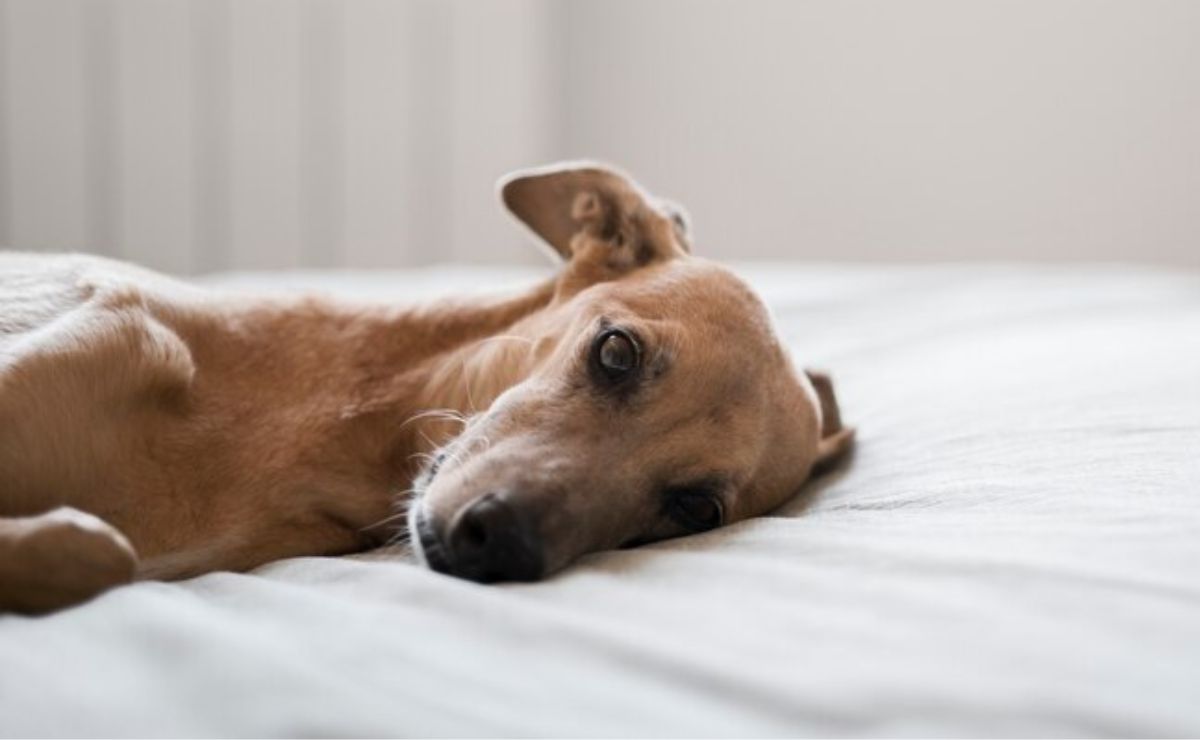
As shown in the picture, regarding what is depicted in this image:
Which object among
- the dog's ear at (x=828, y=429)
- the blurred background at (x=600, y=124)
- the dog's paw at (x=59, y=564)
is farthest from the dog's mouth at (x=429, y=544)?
the blurred background at (x=600, y=124)

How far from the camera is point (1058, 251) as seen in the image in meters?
4.58

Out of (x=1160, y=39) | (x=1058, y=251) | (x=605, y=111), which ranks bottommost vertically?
(x=1058, y=251)

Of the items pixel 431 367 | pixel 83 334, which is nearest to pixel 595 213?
pixel 431 367

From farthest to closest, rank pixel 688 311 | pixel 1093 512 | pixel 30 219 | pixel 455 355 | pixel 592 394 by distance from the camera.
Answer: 1. pixel 30 219
2. pixel 455 355
3. pixel 688 311
4. pixel 592 394
5. pixel 1093 512

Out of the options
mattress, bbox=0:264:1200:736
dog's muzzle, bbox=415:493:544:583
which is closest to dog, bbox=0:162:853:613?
dog's muzzle, bbox=415:493:544:583

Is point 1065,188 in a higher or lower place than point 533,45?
lower

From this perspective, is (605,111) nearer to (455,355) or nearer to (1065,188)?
(1065,188)

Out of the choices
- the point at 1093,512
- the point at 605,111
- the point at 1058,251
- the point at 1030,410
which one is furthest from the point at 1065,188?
the point at 1093,512

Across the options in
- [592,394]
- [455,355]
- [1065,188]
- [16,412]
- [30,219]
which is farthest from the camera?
[1065,188]

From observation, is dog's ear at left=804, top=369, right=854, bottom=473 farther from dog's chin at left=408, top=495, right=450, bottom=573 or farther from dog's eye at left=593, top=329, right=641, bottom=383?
dog's chin at left=408, top=495, right=450, bottom=573

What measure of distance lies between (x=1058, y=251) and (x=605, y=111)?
178 centimetres

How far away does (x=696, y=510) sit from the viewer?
175cm

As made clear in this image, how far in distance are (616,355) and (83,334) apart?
66 centimetres

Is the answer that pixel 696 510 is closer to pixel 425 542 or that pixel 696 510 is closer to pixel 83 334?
pixel 425 542
